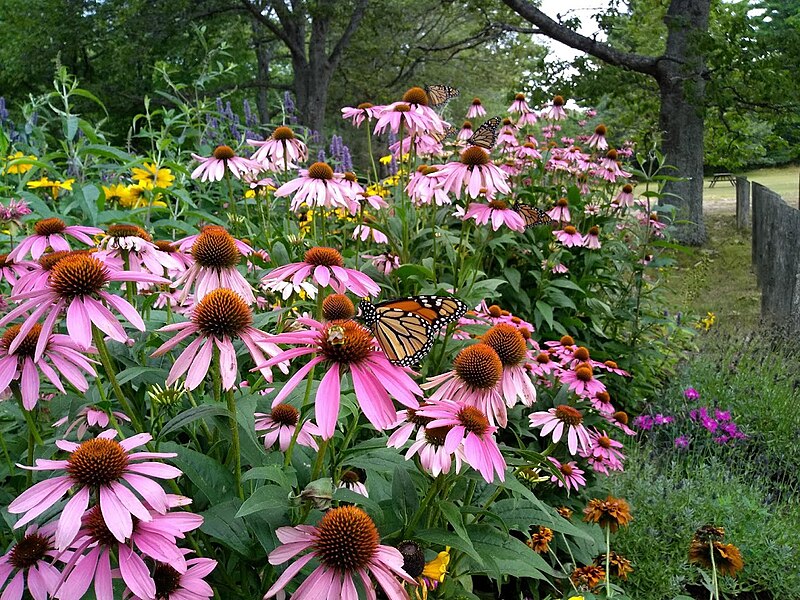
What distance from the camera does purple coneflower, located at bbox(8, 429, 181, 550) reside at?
2.61 feet

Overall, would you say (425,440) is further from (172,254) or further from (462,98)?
(462,98)

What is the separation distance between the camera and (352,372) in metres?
0.93

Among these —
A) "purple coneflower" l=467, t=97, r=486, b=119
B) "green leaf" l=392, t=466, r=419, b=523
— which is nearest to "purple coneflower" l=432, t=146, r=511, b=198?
"green leaf" l=392, t=466, r=419, b=523

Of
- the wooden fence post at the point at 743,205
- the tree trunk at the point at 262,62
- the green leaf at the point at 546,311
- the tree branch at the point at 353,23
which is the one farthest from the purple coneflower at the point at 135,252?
the tree trunk at the point at 262,62

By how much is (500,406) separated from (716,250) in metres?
9.22

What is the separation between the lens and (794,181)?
696 inches

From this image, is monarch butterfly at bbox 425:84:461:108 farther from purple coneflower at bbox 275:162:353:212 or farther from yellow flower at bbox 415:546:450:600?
yellow flower at bbox 415:546:450:600

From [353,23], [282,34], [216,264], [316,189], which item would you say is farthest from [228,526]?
[282,34]

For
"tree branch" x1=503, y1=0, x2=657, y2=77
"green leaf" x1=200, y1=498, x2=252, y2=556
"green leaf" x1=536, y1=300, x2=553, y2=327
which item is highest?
"tree branch" x1=503, y1=0, x2=657, y2=77

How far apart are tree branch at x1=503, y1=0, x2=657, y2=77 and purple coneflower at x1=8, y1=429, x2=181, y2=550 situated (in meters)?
9.33

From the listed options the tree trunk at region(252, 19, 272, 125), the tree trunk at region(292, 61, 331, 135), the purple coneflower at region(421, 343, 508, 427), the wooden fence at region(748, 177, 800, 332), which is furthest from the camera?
the tree trunk at region(252, 19, 272, 125)

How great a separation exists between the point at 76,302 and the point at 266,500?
402mm

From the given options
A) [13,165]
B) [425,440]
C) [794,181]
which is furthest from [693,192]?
[794,181]

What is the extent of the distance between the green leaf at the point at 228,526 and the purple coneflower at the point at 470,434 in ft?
1.08
